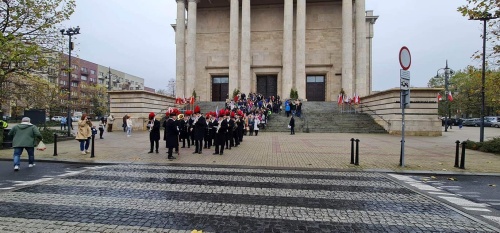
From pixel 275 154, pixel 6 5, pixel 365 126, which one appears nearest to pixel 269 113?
pixel 365 126

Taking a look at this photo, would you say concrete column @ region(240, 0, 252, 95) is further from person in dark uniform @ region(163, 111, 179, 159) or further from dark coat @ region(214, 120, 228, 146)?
person in dark uniform @ region(163, 111, 179, 159)

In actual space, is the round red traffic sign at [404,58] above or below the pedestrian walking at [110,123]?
above

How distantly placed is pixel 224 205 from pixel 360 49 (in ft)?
120

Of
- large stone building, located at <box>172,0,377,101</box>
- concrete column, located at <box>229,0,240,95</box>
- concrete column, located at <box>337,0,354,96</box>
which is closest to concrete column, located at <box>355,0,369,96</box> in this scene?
large stone building, located at <box>172,0,377,101</box>

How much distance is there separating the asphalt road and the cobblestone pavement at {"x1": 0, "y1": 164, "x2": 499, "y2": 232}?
1.95ft

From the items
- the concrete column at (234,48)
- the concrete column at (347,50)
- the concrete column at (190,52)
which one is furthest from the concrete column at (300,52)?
the concrete column at (190,52)

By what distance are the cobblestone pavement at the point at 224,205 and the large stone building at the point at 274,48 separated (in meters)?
30.7

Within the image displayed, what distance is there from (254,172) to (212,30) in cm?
3930

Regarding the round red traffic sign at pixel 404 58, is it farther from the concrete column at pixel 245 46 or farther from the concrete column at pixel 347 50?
the concrete column at pixel 245 46

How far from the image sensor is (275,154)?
12414 millimetres

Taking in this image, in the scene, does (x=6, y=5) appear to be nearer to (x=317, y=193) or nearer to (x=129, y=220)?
(x=129, y=220)

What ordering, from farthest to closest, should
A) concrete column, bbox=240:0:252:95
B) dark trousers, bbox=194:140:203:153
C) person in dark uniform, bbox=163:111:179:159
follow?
concrete column, bbox=240:0:252:95, dark trousers, bbox=194:140:203:153, person in dark uniform, bbox=163:111:179:159

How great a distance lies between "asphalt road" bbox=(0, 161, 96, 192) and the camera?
24.2 feet

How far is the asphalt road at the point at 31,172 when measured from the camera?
7391 mm
